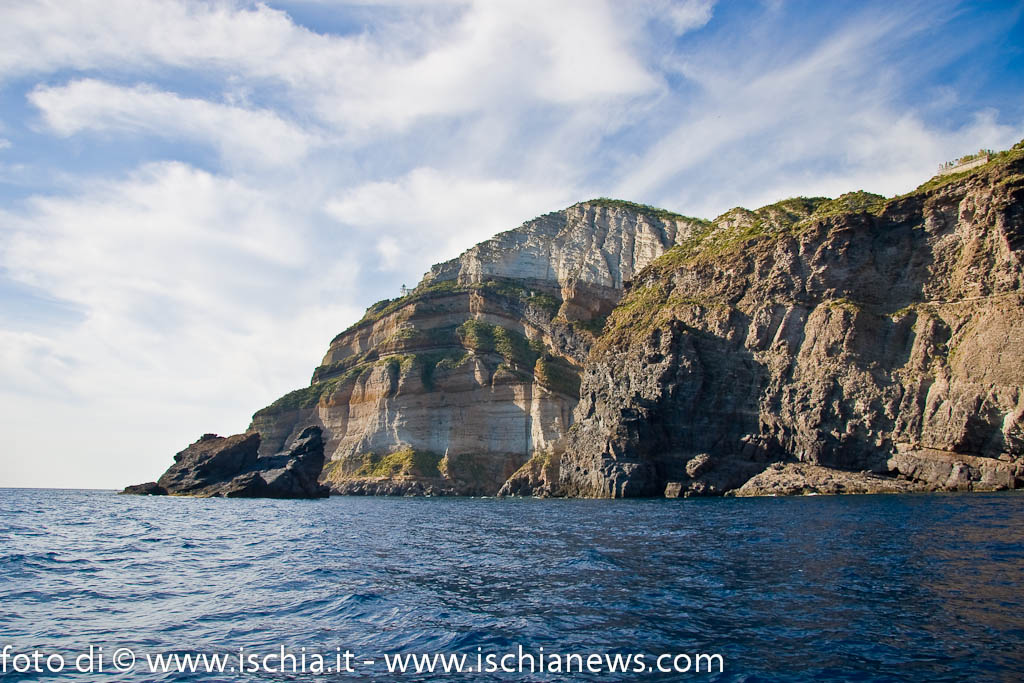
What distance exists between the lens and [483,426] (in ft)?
459

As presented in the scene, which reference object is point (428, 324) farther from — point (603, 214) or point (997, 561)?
point (997, 561)

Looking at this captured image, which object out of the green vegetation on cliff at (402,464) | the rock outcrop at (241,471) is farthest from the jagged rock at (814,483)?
the green vegetation on cliff at (402,464)

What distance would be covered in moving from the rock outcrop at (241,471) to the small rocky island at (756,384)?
0.34m

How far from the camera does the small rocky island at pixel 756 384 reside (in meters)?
Answer: 74.4

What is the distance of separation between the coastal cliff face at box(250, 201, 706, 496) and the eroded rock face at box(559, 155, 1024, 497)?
3366 centimetres

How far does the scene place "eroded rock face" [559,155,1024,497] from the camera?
72044 mm

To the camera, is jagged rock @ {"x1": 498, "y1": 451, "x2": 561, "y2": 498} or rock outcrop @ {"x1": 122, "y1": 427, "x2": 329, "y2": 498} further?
jagged rock @ {"x1": 498, "y1": 451, "x2": 561, "y2": 498}

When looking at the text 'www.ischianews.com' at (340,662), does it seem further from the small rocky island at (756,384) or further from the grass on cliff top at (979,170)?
the grass on cliff top at (979,170)

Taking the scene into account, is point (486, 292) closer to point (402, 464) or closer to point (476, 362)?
point (476, 362)

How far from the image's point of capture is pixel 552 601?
20297 mm

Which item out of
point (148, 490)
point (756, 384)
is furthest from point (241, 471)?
point (756, 384)

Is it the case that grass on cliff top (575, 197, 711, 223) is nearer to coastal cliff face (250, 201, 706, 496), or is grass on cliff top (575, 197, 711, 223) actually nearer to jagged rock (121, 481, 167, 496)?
coastal cliff face (250, 201, 706, 496)

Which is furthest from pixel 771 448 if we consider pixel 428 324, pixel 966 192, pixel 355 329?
pixel 355 329

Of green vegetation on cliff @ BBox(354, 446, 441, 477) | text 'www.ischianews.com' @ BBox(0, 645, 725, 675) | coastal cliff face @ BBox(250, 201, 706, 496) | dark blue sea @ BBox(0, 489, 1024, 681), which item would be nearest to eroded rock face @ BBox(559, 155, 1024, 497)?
coastal cliff face @ BBox(250, 201, 706, 496)
